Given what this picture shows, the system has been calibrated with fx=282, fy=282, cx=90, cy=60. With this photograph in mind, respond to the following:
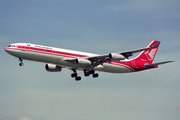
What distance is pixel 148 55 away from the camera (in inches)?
2667

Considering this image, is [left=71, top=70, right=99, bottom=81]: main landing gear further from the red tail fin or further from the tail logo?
the tail logo

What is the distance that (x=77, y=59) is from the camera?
54812mm

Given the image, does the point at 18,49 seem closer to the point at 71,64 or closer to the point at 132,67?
the point at 71,64

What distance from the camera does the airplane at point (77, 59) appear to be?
171 ft

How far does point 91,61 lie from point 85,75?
461 cm

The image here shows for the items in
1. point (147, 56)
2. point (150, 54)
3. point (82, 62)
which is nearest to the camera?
point (82, 62)

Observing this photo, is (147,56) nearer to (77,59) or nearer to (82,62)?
(82,62)

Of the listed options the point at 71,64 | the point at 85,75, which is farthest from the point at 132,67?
the point at 71,64

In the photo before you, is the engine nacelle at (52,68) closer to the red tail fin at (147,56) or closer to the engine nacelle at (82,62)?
the engine nacelle at (82,62)

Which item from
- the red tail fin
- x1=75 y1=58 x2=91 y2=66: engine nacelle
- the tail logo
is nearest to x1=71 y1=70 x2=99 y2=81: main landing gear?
x1=75 y1=58 x2=91 y2=66: engine nacelle

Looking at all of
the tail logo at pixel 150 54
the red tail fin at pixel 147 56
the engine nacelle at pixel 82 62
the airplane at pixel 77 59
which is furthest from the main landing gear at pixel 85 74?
the tail logo at pixel 150 54

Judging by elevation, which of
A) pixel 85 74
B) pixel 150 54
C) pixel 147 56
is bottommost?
pixel 85 74

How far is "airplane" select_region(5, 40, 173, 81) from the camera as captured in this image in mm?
52250

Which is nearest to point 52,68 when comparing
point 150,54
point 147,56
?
point 147,56
